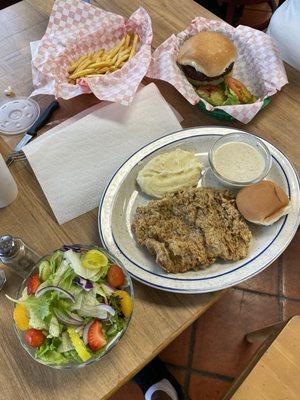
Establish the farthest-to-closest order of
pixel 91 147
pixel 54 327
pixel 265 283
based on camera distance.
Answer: pixel 265 283 → pixel 91 147 → pixel 54 327

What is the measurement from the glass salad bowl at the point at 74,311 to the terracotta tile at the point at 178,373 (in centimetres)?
96

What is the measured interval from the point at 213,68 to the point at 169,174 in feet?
1.41

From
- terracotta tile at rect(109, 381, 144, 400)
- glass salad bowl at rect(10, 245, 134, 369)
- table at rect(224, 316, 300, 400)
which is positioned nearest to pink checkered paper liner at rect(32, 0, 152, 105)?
glass salad bowl at rect(10, 245, 134, 369)

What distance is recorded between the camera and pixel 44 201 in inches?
46.6

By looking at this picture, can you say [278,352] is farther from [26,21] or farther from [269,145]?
[26,21]

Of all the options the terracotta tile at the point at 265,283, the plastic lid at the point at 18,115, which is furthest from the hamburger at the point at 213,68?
the terracotta tile at the point at 265,283

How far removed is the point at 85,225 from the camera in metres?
1.13

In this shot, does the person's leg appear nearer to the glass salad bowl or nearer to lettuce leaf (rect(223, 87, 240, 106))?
the glass salad bowl

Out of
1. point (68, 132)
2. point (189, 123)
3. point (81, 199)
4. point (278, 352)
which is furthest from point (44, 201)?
point (278, 352)

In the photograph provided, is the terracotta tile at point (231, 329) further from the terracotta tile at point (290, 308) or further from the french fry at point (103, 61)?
the french fry at point (103, 61)

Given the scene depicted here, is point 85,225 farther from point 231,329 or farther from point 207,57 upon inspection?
point 231,329

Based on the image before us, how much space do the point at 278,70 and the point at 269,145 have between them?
309 mm

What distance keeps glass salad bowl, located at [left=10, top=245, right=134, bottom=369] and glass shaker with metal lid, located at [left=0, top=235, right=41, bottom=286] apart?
0.10m

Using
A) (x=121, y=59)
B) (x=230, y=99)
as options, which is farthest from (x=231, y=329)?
(x=121, y=59)
